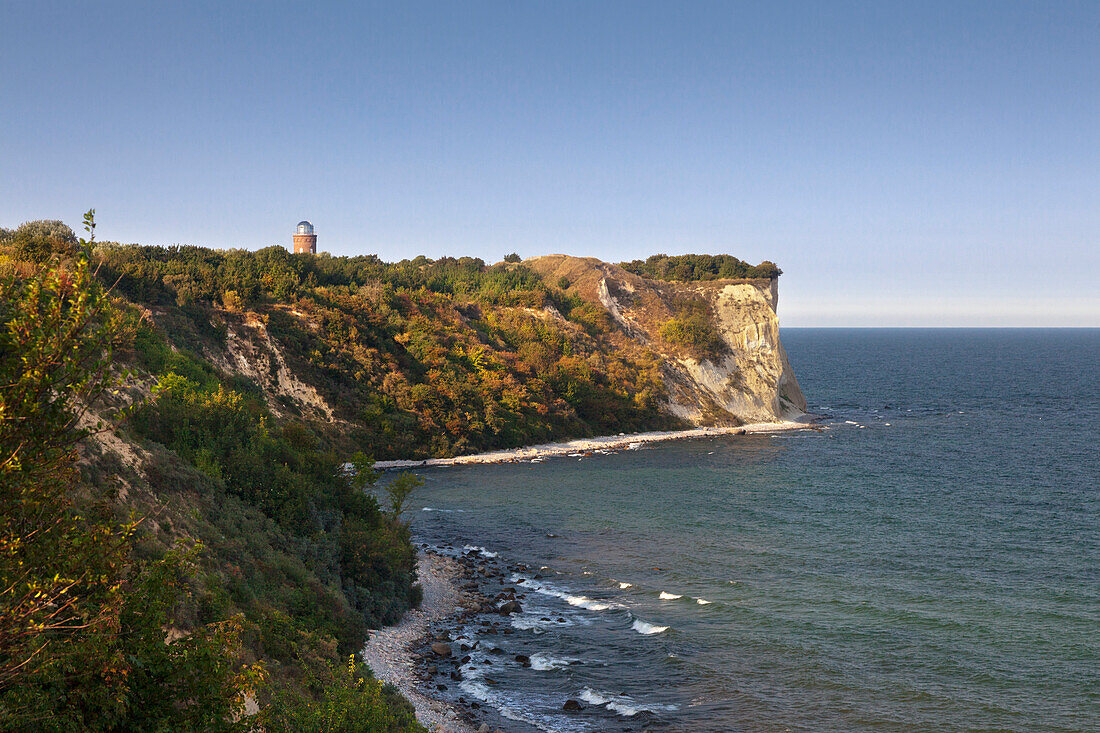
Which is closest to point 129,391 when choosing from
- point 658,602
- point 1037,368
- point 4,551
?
point 658,602

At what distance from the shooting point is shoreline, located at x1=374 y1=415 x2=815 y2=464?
6290cm

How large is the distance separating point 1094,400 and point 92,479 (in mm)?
122735

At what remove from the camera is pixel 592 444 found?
239 feet

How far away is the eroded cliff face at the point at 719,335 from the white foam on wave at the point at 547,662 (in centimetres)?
5969

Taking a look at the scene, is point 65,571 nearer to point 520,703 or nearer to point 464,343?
point 520,703

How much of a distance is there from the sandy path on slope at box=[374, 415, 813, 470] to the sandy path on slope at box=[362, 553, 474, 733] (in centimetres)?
2494

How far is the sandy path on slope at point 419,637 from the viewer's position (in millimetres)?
21891

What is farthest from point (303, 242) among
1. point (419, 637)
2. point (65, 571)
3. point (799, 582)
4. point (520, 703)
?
point (65, 571)

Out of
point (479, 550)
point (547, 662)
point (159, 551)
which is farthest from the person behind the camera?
point (479, 550)

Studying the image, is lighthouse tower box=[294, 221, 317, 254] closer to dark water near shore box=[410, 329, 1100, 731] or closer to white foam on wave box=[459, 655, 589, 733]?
dark water near shore box=[410, 329, 1100, 731]

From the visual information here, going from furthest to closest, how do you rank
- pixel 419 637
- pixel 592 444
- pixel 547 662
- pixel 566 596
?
pixel 592 444, pixel 566 596, pixel 419 637, pixel 547 662

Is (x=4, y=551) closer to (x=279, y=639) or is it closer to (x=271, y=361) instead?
(x=279, y=639)

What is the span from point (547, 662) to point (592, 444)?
1833 inches

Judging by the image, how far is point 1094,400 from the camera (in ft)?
348
